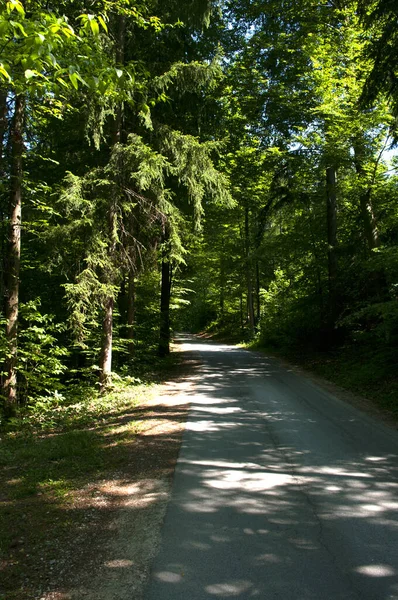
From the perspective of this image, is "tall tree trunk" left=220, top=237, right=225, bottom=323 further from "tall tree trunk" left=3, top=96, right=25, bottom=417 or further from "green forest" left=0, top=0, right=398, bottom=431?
"tall tree trunk" left=3, top=96, right=25, bottom=417

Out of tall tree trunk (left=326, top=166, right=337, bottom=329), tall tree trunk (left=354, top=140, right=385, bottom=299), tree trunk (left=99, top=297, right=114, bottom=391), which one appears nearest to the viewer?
tree trunk (left=99, top=297, right=114, bottom=391)

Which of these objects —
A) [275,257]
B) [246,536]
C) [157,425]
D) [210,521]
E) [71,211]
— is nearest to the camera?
[246,536]

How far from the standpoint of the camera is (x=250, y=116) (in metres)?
16.2

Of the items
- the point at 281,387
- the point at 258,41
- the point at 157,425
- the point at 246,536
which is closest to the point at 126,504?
the point at 246,536

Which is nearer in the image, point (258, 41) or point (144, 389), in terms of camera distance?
point (144, 389)

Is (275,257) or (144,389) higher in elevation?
(275,257)

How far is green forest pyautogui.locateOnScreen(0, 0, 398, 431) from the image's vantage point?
910 cm

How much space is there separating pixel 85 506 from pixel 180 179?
851cm

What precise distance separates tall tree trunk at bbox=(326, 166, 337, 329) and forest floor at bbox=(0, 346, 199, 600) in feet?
33.7

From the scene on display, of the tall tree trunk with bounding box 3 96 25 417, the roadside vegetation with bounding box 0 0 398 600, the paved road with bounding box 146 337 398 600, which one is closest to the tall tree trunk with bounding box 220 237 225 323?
the roadside vegetation with bounding box 0 0 398 600

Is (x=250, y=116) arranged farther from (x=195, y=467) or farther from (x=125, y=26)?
(x=195, y=467)

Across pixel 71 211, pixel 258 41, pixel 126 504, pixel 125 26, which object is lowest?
pixel 126 504

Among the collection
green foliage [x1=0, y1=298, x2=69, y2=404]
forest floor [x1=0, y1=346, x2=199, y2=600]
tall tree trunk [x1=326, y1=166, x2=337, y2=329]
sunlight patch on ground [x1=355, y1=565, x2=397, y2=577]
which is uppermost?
tall tree trunk [x1=326, y1=166, x2=337, y2=329]

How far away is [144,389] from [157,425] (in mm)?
3595
